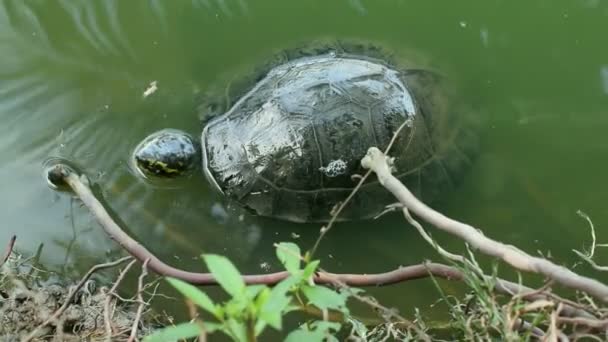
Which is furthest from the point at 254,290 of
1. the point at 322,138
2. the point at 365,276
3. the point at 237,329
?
the point at 322,138

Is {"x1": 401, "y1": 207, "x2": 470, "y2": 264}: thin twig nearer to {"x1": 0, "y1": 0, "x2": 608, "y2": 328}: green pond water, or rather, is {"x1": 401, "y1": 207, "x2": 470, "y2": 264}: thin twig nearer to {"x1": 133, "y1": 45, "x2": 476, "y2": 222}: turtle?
{"x1": 133, "y1": 45, "x2": 476, "y2": 222}: turtle

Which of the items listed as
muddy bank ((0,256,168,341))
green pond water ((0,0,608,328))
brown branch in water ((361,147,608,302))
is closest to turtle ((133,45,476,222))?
green pond water ((0,0,608,328))

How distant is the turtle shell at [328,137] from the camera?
2.53m

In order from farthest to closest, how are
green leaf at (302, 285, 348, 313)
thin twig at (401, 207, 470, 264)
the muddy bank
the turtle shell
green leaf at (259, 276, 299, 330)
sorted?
the turtle shell, the muddy bank, thin twig at (401, 207, 470, 264), green leaf at (302, 285, 348, 313), green leaf at (259, 276, 299, 330)

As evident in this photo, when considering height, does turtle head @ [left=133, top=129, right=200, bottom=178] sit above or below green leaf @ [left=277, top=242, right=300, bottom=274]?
below

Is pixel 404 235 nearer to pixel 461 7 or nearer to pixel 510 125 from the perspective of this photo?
pixel 510 125

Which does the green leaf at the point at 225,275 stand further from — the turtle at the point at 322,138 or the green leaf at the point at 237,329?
the turtle at the point at 322,138

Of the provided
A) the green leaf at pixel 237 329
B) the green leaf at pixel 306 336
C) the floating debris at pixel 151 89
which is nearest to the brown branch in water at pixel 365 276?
the green leaf at pixel 306 336

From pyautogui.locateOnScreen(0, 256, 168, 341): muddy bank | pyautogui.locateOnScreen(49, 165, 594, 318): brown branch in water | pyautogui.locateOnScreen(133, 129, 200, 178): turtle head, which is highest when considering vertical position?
pyautogui.locateOnScreen(49, 165, 594, 318): brown branch in water

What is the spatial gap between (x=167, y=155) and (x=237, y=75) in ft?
1.68

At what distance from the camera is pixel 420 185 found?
272 cm

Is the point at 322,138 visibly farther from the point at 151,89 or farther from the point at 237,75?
the point at 151,89

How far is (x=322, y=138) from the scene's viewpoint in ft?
8.27

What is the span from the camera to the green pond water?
2.76m
